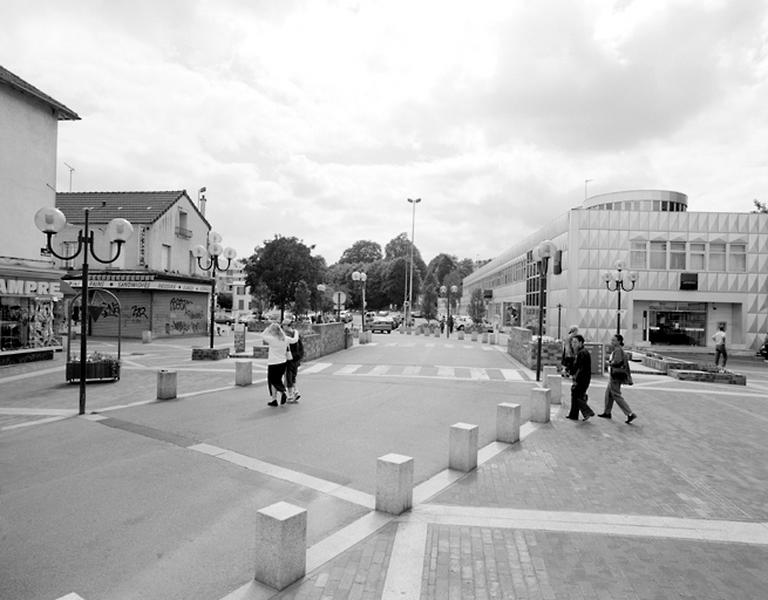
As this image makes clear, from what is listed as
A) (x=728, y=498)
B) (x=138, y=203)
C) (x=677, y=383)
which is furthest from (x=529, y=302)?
(x=728, y=498)

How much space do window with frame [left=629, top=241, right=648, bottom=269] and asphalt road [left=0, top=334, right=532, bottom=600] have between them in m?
22.7

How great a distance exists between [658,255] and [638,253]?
1241 millimetres

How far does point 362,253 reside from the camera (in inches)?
4220

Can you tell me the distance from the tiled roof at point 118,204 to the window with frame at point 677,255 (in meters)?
31.8

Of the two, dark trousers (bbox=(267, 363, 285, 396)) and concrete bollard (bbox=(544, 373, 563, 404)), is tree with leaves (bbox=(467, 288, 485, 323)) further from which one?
dark trousers (bbox=(267, 363, 285, 396))

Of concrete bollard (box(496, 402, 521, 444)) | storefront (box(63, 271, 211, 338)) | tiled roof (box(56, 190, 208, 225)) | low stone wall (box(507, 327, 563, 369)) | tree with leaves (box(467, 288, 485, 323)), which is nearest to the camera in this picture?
concrete bollard (box(496, 402, 521, 444))

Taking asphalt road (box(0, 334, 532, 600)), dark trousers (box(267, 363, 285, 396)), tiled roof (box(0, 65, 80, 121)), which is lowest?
asphalt road (box(0, 334, 532, 600))

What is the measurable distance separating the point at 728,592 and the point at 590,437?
5.13 meters

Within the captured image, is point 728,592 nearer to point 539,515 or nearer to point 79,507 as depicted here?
point 539,515

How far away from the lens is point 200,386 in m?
13.7

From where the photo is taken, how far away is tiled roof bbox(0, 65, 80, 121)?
59.5 ft

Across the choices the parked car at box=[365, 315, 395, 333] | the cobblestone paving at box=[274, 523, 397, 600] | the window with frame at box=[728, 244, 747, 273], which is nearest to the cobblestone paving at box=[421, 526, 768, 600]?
the cobblestone paving at box=[274, 523, 397, 600]

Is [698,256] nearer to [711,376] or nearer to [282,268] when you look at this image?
[711,376]

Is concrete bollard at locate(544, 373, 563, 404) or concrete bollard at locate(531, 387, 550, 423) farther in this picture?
concrete bollard at locate(544, 373, 563, 404)
